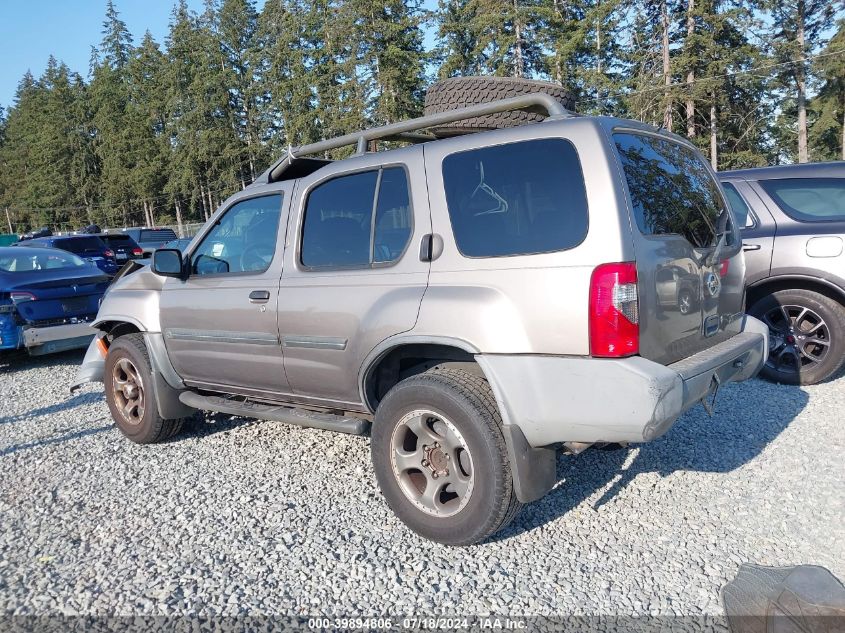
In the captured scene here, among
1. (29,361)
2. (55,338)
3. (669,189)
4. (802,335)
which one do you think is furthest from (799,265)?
(29,361)

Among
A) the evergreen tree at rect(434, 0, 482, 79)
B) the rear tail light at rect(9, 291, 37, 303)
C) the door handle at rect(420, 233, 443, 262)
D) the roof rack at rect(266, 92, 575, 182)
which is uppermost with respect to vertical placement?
the evergreen tree at rect(434, 0, 482, 79)

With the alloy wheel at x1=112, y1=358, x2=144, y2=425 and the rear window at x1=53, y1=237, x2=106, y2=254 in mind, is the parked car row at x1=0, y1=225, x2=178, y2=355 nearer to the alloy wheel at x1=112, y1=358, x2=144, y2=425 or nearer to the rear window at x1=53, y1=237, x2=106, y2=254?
the alloy wheel at x1=112, y1=358, x2=144, y2=425

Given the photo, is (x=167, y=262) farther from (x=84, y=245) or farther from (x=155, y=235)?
(x=155, y=235)

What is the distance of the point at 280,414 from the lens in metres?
3.96

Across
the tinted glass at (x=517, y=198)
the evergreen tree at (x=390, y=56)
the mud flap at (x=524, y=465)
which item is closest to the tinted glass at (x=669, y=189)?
the tinted glass at (x=517, y=198)

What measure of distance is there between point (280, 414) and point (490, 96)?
2482 mm

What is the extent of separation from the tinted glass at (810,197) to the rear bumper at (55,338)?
297 inches

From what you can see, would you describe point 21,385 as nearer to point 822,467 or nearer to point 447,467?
point 447,467

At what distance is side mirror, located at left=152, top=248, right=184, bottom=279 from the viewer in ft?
14.3

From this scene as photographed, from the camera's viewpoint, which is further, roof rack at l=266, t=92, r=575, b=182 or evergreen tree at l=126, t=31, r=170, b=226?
evergreen tree at l=126, t=31, r=170, b=226

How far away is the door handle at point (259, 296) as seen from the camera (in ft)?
12.8

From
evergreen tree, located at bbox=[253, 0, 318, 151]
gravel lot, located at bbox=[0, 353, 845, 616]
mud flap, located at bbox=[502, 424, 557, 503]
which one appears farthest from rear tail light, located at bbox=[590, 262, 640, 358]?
evergreen tree, located at bbox=[253, 0, 318, 151]

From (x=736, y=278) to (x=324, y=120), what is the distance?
135 ft

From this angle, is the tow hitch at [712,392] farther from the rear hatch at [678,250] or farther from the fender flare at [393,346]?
the fender flare at [393,346]
